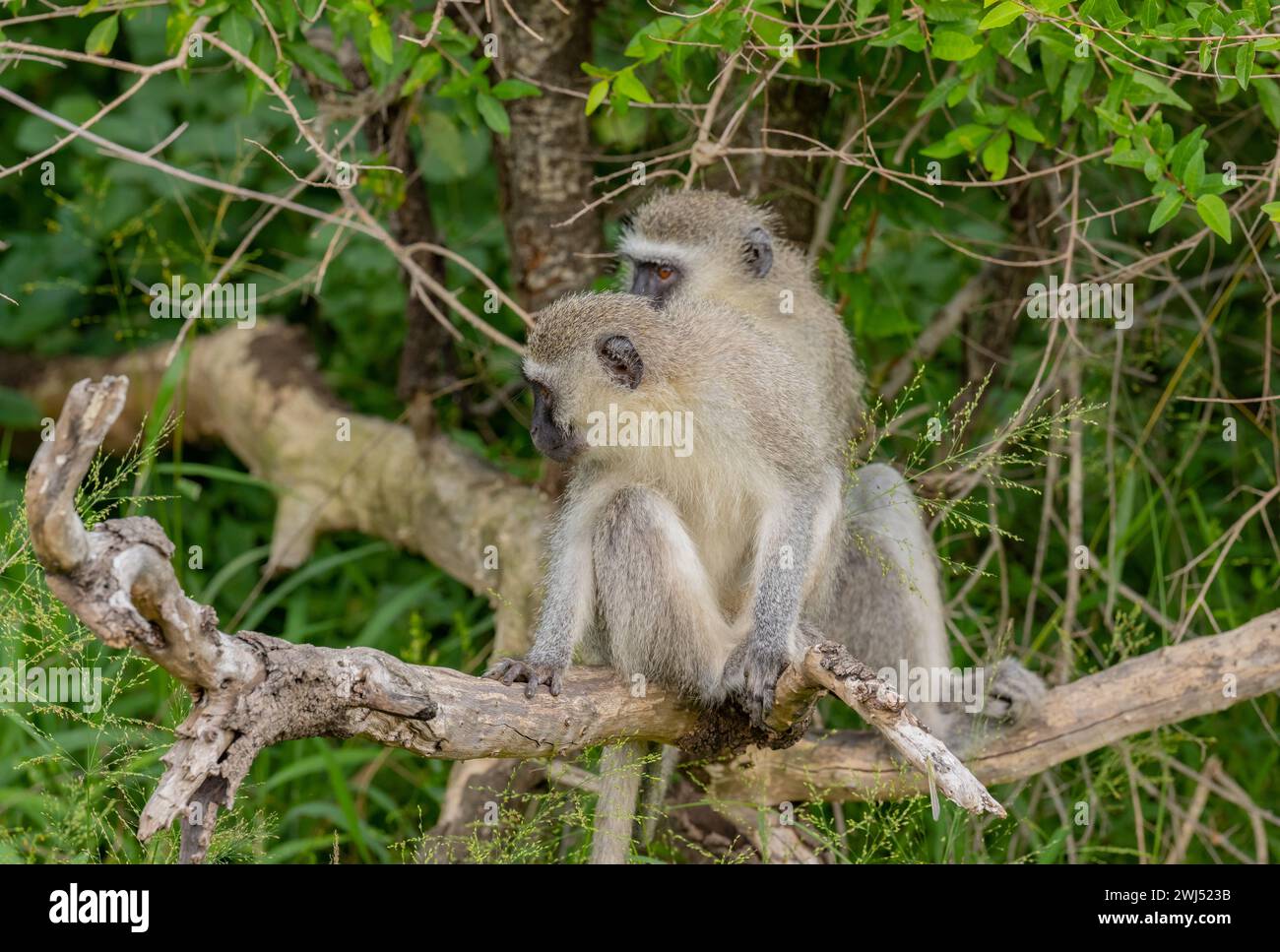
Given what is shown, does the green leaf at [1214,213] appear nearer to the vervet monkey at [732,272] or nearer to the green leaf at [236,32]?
the vervet monkey at [732,272]

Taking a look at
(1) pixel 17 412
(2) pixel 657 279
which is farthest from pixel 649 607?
(1) pixel 17 412

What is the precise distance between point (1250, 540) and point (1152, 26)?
3492 millimetres

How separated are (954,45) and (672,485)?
1.67m

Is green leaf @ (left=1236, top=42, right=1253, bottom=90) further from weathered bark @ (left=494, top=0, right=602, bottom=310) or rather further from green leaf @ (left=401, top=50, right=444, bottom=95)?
weathered bark @ (left=494, top=0, right=602, bottom=310)

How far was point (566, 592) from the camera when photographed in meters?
4.62

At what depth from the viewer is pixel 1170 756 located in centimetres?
578

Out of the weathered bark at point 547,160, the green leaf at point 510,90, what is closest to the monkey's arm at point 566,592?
the green leaf at point 510,90

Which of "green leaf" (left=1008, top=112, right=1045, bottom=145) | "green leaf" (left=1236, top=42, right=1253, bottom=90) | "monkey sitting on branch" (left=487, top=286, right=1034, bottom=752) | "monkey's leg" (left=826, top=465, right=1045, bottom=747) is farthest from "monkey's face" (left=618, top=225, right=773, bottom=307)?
"green leaf" (left=1236, top=42, right=1253, bottom=90)

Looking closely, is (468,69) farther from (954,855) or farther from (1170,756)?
(1170,756)

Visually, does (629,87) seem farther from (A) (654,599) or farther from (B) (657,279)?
(A) (654,599)

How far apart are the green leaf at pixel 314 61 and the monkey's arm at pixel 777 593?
2.28m

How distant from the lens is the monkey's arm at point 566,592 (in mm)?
4477

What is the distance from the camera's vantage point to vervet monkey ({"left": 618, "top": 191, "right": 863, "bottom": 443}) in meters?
5.43
